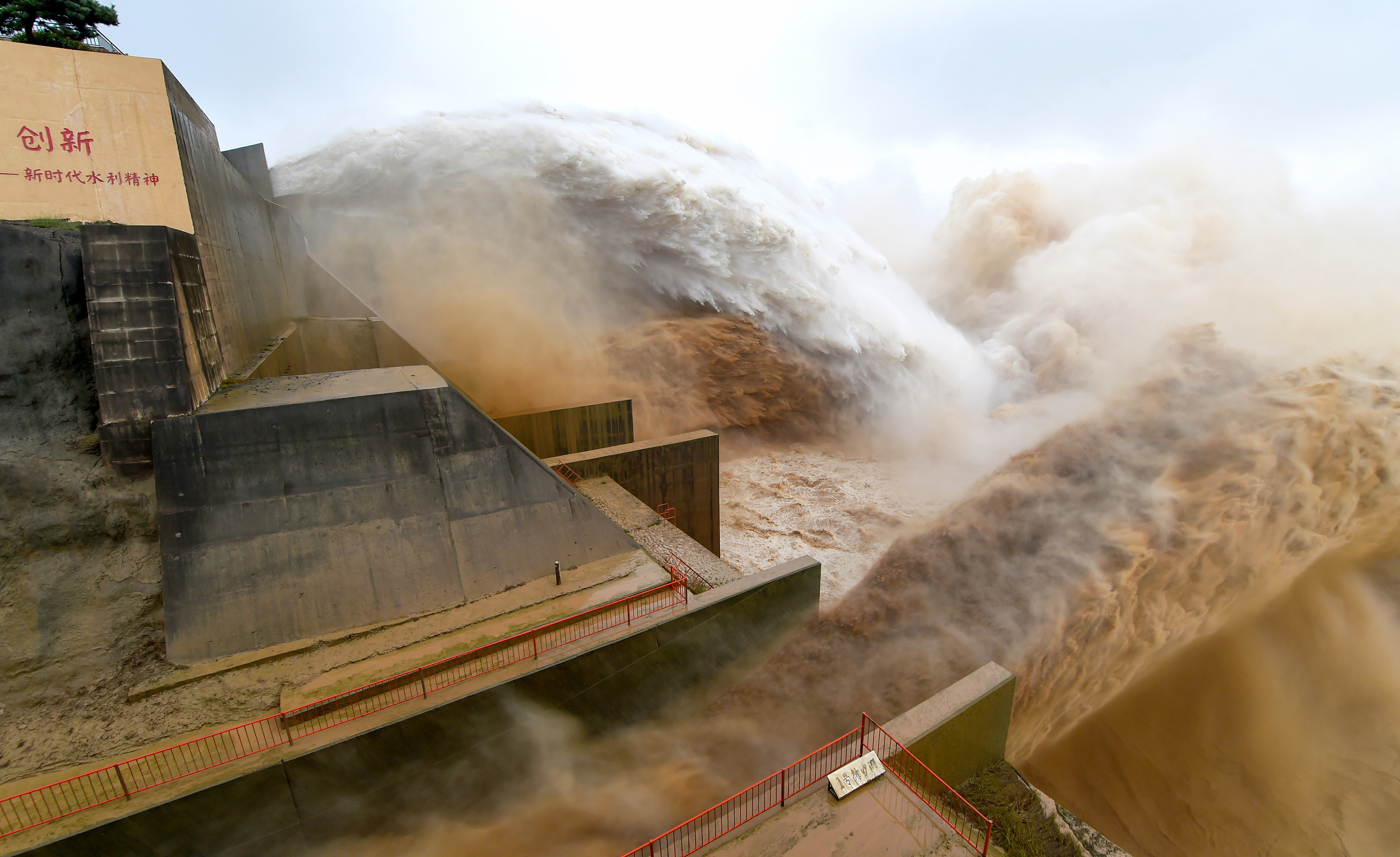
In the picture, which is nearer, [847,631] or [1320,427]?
[847,631]

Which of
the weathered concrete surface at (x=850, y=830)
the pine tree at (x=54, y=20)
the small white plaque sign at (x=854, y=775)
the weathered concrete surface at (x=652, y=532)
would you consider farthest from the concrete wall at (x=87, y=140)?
the pine tree at (x=54, y=20)

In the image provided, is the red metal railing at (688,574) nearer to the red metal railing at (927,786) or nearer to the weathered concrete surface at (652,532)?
the weathered concrete surface at (652,532)

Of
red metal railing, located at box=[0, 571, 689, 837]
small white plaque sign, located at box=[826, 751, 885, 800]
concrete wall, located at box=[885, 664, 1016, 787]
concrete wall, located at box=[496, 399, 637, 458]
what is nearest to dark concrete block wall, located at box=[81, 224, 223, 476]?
red metal railing, located at box=[0, 571, 689, 837]

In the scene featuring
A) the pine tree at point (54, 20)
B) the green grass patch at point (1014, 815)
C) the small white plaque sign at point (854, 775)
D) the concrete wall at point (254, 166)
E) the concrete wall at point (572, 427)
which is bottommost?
the green grass patch at point (1014, 815)

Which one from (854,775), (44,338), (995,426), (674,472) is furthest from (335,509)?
(995,426)

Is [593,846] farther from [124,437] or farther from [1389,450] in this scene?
[1389,450]

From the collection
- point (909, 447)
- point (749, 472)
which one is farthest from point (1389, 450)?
point (749, 472)

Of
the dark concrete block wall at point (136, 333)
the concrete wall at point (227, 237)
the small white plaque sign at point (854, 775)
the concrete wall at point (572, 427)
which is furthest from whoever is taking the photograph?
the concrete wall at point (572, 427)
